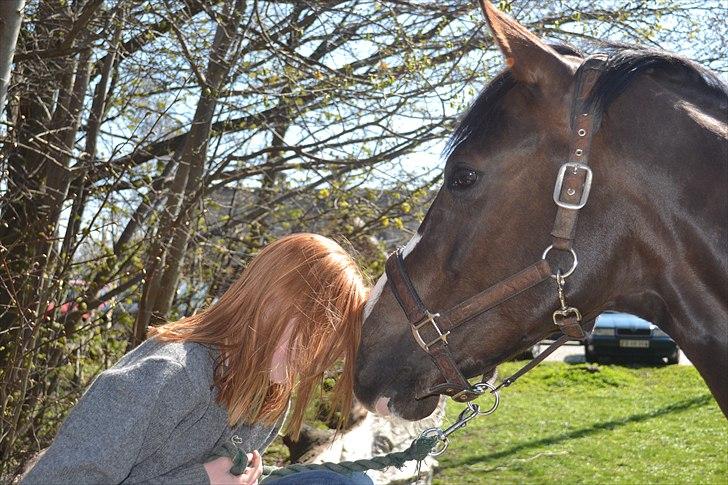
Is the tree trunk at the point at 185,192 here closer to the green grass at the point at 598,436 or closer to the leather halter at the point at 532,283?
the green grass at the point at 598,436

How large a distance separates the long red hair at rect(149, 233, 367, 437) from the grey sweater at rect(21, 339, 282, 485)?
0.21 feet

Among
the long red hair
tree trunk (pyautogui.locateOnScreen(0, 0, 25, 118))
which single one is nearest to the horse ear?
the long red hair

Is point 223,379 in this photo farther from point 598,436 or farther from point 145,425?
point 598,436

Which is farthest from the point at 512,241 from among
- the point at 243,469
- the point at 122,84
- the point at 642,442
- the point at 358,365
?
the point at 642,442

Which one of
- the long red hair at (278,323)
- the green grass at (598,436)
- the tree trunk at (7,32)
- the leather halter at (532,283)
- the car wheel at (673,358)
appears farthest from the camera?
the car wheel at (673,358)

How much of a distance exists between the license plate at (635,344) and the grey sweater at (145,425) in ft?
40.0

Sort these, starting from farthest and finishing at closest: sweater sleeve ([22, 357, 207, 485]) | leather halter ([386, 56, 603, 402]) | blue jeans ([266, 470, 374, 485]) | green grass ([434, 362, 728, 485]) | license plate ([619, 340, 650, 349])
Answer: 1. license plate ([619, 340, 650, 349])
2. green grass ([434, 362, 728, 485])
3. blue jeans ([266, 470, 374, 485])
4. leather halter ([386, 56, 603, 402])
5. sweater sleeve ([22, 357, 207, 485])

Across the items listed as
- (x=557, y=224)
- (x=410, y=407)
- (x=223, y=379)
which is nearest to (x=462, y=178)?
(x=557, y=224)

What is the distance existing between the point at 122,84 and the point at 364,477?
13.5 ft

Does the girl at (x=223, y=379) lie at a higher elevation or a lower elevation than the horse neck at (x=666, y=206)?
lower

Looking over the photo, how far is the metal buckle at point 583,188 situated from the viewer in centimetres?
190

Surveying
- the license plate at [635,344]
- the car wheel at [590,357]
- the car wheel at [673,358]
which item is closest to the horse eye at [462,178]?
the license plate at [635,344]

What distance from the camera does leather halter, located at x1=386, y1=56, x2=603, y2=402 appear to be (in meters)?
1.92

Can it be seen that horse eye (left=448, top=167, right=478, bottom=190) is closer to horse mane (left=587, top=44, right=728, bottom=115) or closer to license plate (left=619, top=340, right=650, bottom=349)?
horse mane (left=587, top=44, right=728, bottom=115)
